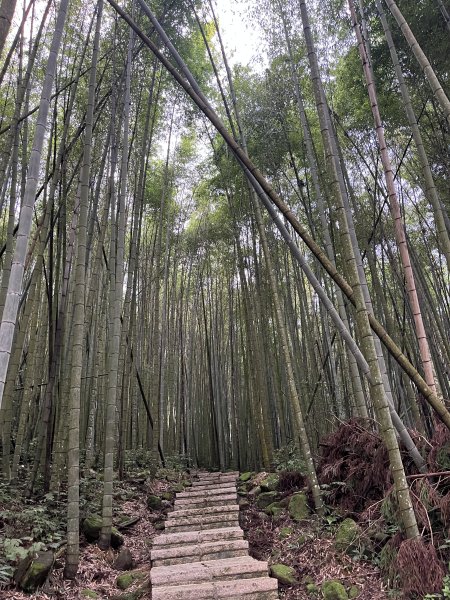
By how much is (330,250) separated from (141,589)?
9.03 ft

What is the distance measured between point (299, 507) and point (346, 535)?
649 mm

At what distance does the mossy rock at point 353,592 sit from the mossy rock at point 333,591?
3 centimetres

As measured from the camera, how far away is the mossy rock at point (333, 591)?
2227 mm

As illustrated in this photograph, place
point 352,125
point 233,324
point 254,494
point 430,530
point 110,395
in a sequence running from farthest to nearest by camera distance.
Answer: point 233,324, point 352,125, point 254,494, point 110,395, point 430,530

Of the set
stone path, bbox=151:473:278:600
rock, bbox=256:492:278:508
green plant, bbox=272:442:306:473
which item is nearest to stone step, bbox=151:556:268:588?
stone path, bbox=151:473:278:600

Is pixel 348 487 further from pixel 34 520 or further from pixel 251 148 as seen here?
pixel 251 148

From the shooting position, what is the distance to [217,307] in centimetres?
815

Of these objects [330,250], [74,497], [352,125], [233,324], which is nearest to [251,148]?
[352,125]

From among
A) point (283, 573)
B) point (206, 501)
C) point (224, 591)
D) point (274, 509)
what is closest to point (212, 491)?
point (206, 501)

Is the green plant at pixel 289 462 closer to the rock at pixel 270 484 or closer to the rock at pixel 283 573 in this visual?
the rock at pixel 270 484

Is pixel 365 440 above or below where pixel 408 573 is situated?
above

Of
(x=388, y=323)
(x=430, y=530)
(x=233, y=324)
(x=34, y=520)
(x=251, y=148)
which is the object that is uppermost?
(x=251, y=148)

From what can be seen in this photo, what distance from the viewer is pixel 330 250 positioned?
359 cm

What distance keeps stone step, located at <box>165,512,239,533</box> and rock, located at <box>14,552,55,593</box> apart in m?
1.26
